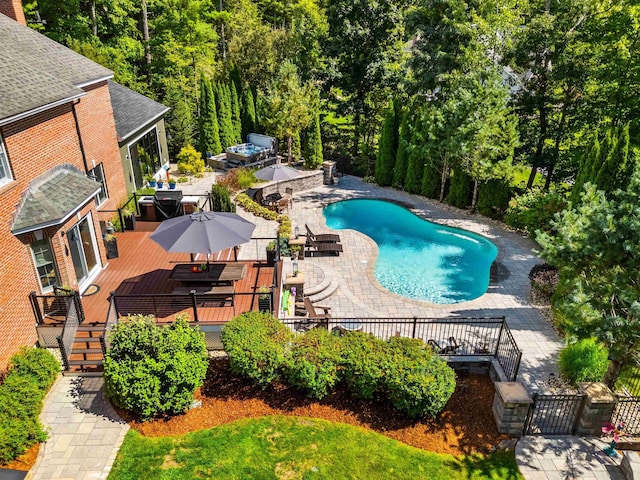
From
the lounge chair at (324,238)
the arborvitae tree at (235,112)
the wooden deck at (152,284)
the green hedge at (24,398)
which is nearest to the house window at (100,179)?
the wooden deck at (152,284)

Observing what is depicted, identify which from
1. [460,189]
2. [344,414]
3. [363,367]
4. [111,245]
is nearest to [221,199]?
[111,245]

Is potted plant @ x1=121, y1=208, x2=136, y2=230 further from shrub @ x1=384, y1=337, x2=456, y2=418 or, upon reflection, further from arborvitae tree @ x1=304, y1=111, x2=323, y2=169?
arborvitae tree @ x1=304, y1=111, x2=323, y2=169

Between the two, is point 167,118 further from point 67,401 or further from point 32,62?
point 67,401

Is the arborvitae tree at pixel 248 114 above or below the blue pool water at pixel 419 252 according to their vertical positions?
above

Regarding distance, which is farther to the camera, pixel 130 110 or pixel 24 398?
pixel 130 110

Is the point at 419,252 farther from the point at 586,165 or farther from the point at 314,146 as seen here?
the point at 314,146

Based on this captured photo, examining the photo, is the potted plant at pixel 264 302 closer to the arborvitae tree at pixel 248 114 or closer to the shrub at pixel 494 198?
the shrub at pixel 494 198
